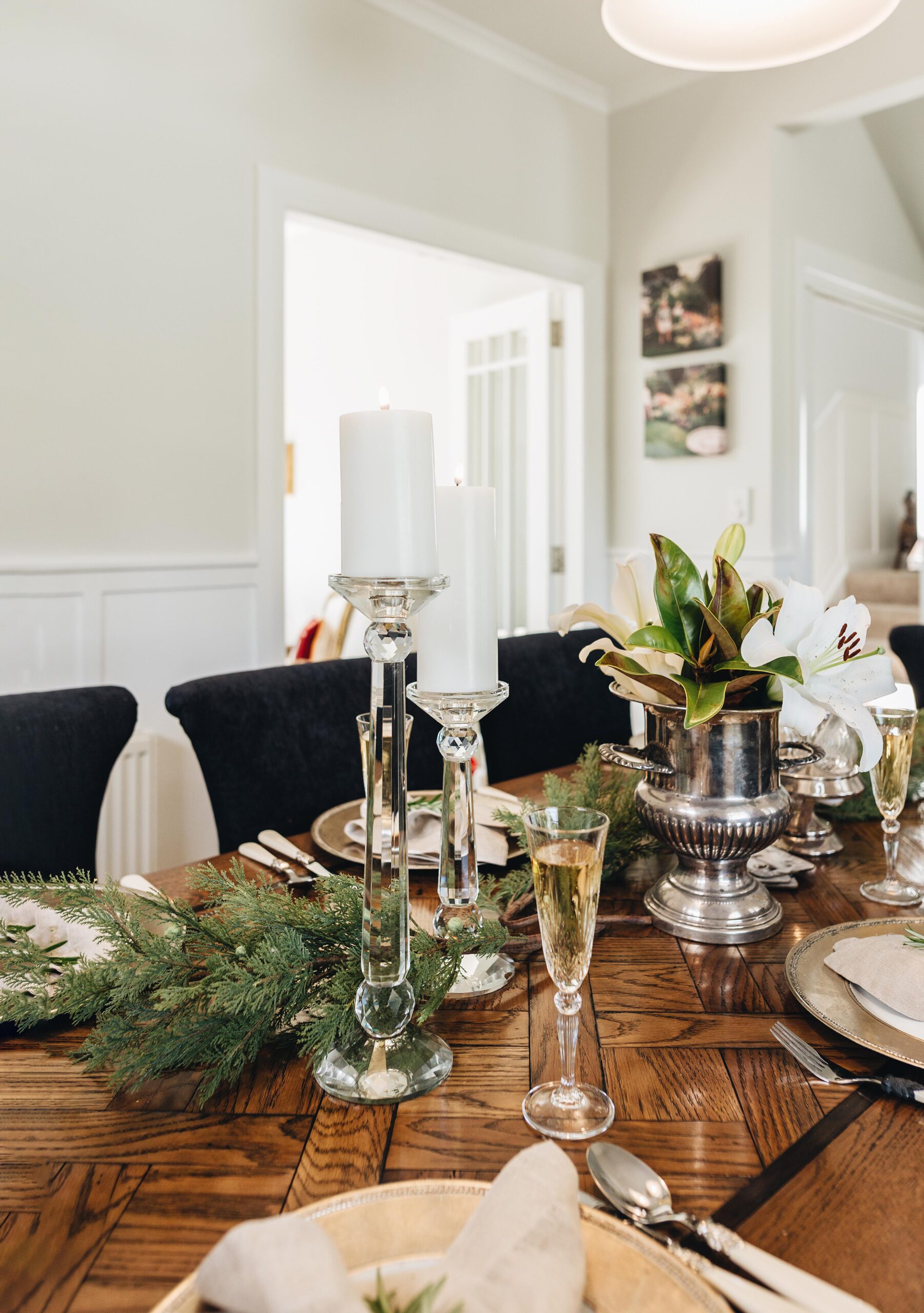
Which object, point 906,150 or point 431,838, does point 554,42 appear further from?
point 431,838

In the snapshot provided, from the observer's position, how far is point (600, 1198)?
541mm

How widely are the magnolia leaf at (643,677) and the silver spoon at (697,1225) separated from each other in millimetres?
442

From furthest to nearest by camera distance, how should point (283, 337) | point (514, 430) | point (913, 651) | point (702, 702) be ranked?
point (514, 430) → point (283, 337) → point (913, 651) → point (702, 702)

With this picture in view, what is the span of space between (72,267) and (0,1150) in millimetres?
2136

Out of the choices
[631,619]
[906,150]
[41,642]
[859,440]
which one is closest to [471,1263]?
[631,619]

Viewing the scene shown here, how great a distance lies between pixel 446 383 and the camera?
4859 mm

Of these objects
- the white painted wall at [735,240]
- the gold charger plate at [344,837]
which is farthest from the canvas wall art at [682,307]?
the gold charger plate at [344,837]

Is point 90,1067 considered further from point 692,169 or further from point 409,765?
point 692,169

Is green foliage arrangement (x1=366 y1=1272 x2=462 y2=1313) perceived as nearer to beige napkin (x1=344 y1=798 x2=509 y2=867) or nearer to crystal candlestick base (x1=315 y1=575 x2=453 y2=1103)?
crystal candlestick base (x1=315 y1=575 x2=453 y2=1103)

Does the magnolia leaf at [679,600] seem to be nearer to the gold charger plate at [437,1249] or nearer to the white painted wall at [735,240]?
the gold charger plate at [437,1249]

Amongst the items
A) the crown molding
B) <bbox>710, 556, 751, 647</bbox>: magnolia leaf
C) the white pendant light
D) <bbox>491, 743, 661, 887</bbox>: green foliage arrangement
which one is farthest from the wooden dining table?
the crown molding

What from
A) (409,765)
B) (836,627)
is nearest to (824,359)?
(409,765)

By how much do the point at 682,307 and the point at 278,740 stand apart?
2.55 m

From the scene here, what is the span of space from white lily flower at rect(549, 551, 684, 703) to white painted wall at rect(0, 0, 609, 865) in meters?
1.65
